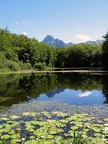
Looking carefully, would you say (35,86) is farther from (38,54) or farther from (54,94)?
(38,54)

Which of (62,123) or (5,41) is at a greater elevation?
(5,41)

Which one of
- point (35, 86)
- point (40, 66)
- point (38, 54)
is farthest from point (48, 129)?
point (38, 54)

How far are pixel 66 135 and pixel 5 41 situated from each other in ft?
191

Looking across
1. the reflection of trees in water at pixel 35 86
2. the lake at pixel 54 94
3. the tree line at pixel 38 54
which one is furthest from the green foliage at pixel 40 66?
the lake at pixel 54 94

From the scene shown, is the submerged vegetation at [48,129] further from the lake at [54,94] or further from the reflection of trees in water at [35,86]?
the reflection of trees in water at [35,86]

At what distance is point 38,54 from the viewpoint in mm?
80562

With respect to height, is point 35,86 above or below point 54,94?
above

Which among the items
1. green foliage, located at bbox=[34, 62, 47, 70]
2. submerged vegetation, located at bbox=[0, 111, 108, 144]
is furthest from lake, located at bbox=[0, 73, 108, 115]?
green foliage, located at bbox=[34, 62, 47, 70]

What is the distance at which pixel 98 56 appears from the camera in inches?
3696

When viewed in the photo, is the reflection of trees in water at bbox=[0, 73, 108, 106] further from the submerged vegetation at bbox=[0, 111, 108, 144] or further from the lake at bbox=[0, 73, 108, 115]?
the submerged vegetation at bbox=[0, 111, 108, 144]

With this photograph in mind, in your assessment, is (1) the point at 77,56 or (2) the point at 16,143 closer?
(2) the point at 16,143

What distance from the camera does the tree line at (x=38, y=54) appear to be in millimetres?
61281

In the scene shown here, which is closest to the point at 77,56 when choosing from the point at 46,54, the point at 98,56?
the point at 98,56

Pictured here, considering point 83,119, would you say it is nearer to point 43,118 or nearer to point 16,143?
point 43,118
